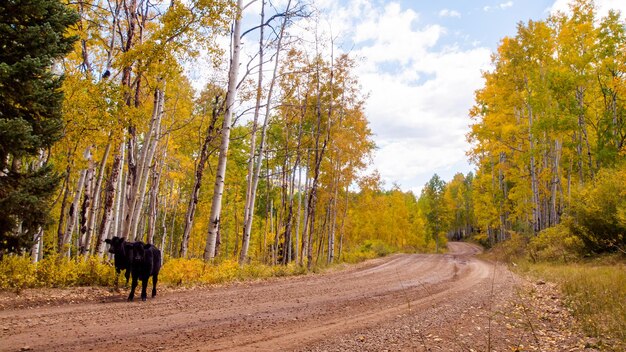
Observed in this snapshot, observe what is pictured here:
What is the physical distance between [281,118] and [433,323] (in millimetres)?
18181

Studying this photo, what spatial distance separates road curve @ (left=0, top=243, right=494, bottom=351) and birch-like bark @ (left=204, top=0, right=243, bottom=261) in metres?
2.56

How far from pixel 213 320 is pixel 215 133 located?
11.6 m

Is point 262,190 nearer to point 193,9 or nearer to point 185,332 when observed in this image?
point 193,9

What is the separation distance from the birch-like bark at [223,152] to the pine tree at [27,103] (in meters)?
4.54

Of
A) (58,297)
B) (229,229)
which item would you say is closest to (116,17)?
(58,297)

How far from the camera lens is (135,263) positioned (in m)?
7.97

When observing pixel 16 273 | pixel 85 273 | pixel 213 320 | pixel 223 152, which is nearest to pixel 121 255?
pixel 85 273

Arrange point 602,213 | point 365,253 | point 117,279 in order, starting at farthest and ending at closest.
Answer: point 365,253 → point 602,213 → point 117,279

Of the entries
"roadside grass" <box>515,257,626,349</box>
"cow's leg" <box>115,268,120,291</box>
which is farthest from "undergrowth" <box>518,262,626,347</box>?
"cow's leg" <box>115,268,120,291</box>

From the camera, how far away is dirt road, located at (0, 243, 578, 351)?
480 cm

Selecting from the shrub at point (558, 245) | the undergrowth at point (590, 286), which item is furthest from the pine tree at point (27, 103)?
the shrub at point (558, 245)

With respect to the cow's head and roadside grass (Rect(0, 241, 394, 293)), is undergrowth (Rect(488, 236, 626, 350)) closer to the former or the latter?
roadside grass (Rect(0, 241, 394, 293))

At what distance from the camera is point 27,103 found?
7598 mm

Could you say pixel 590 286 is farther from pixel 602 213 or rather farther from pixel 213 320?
pixel 213 320
